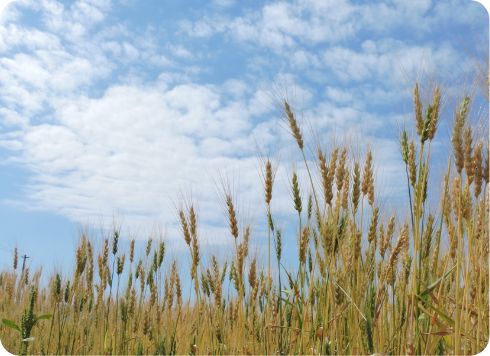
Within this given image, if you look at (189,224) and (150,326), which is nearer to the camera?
(189,224)

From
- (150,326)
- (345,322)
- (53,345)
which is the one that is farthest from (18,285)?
(345,322)

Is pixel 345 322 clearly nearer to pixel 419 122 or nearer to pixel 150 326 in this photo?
pixel 419 122

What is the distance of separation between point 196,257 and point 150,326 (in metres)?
1.27

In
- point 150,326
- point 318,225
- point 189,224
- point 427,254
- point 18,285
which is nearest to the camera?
point 427,254

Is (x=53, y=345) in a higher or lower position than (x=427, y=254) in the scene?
lower

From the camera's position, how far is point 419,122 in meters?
1.99

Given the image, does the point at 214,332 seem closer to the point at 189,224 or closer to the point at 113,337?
the point at 189,224

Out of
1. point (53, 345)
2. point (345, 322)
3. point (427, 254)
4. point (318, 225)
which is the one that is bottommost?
point (53, 345)

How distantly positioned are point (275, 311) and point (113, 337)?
1484 millimetres

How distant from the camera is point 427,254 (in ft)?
7.36

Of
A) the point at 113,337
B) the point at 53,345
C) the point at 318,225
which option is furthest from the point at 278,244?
the point at 53,345

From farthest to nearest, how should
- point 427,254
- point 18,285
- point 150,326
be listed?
point 18,285, point 150,326, point 427,254

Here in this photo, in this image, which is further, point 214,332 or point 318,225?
point 214,332

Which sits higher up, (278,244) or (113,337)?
(278,244)
